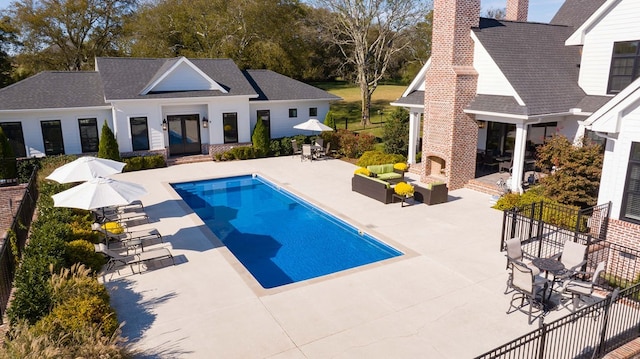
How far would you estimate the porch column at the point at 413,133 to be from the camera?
75.8 feet

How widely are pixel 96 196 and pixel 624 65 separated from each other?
2003 centimetres

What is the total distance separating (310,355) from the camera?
326 inches

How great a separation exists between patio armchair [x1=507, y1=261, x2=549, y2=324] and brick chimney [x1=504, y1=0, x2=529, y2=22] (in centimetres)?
2056

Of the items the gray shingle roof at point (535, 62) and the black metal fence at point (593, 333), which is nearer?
the black metal fence at point (593, 333)

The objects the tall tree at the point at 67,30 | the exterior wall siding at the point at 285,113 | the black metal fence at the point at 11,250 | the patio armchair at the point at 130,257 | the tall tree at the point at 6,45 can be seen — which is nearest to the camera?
the black metal fence at the point at 11,250

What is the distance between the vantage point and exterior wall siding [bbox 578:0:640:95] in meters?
17.5

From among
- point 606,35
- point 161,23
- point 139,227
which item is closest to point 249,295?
point 139,227

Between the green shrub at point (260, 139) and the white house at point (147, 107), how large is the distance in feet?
2.96

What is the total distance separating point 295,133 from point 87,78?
13.4 metres

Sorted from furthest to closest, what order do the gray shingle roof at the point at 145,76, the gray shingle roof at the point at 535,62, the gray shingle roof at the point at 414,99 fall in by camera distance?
the gray shingle roof at the point at 145,76 → the gray shingle roof at the point at 414,99 → the gray shingle roof at the point at 535,62

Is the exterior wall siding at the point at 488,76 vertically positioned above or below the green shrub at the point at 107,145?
above

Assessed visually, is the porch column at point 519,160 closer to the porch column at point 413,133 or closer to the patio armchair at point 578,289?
the porch column at point 413,133

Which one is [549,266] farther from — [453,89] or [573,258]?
[453,89]

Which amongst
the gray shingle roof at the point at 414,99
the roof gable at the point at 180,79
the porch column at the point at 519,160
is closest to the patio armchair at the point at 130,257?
the porch column at the point at 519,160
